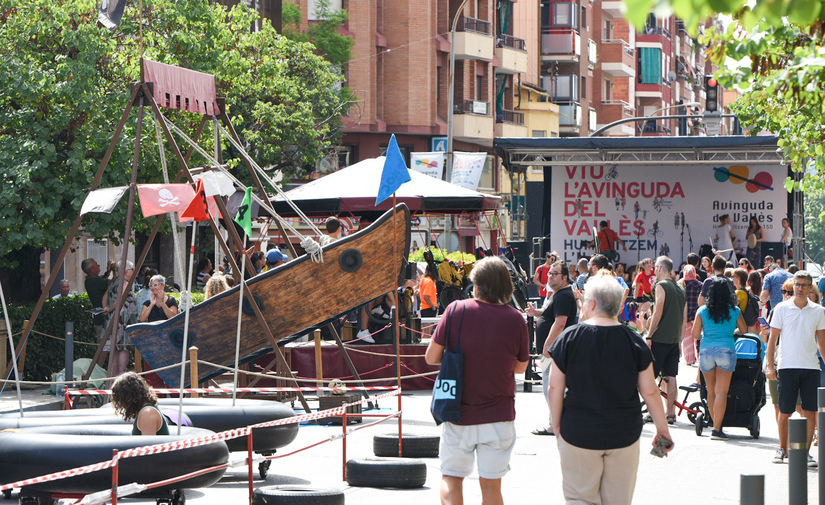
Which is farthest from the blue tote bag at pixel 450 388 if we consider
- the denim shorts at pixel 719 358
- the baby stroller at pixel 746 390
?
the baby stroller at pixel 746 390

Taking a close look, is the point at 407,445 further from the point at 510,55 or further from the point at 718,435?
the point at 510,55

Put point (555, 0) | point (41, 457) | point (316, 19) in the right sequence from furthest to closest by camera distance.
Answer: point (555, 0) → point (316, 19) → point (41, 457)

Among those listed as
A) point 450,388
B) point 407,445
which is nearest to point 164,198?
point 407,445

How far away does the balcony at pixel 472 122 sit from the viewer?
185 ft

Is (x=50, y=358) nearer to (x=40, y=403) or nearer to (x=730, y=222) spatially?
(x=40, y=403)

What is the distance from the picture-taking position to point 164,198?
11797 mm

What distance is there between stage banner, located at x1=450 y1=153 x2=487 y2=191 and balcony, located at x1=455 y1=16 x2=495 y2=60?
20358mm

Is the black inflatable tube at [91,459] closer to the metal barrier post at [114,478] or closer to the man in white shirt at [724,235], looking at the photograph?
the metal barrier post at [114,478]

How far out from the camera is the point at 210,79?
49.1 ft

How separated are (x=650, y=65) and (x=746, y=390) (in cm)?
8048

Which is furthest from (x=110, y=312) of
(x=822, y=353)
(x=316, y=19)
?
(x=316, y=19)

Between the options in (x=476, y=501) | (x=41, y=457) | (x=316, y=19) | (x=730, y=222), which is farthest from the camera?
(x=316, y=19)

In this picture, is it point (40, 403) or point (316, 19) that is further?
point (316, 19)

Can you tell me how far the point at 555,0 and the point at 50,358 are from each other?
187ft
